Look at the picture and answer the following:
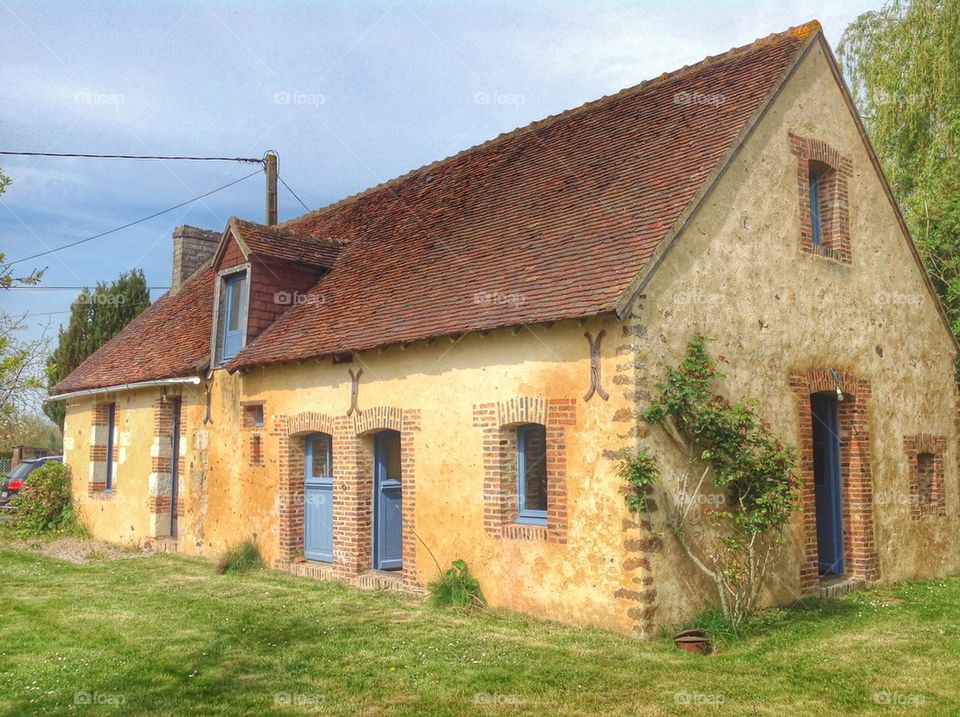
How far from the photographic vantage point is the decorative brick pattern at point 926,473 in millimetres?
11375

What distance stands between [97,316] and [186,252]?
41.5ft

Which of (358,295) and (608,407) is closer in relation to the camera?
(608,407)

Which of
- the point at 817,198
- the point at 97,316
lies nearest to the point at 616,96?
the point at 817,198

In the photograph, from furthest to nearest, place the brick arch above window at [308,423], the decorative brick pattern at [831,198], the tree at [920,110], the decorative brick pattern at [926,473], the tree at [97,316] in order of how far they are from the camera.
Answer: the tree at [97,316] → the tree at [920,110] → the brick arch above window at [308,423] → the decorative brick pattern at [926,473] → the decorative brick pattern at [831,198]

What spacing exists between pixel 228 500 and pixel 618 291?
26.2ft

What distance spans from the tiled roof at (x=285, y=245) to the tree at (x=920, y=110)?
11.7 m

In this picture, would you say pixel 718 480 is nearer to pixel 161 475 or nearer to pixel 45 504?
pixel 161 475

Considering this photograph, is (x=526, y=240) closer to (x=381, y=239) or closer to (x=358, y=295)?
(x=358, y=295)

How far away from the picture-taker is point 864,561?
10.4 metres

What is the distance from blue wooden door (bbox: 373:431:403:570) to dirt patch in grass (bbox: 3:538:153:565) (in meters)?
5.35

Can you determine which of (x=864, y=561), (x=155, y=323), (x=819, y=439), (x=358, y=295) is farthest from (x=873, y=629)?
(x=155, y=323)

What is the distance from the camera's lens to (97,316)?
3042 centimetres

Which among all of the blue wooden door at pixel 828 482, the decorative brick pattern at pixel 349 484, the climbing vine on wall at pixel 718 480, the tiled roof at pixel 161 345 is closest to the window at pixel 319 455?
the decorative brick pattern at pixel 349 484

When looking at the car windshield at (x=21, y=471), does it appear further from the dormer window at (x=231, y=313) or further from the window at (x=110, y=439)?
the dormer window at (x=231, y=313)
